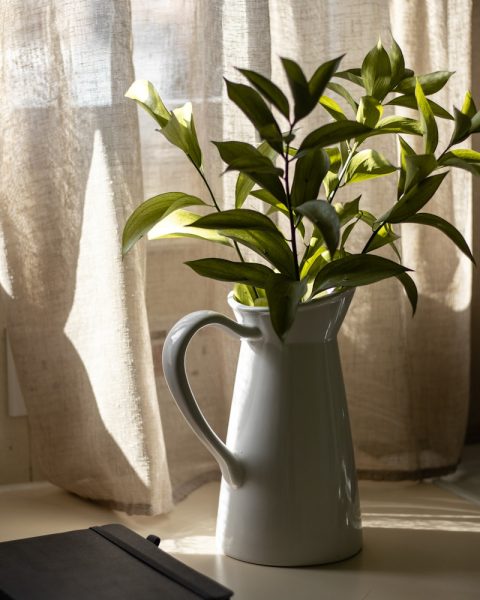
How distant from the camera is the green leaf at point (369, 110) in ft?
2.74

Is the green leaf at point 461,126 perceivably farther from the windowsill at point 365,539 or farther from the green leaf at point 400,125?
the windowsill at point 365,539

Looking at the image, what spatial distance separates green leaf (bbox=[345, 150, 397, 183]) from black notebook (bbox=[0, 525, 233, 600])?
0.39 m

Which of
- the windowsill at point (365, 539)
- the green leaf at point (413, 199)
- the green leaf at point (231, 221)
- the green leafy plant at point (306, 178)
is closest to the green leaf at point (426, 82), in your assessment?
the green leafy plant at point (306, 178)

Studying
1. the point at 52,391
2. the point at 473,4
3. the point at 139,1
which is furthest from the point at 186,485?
the point at 473,4

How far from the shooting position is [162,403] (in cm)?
112

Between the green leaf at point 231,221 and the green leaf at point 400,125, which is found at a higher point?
the green leaf at point 400,125

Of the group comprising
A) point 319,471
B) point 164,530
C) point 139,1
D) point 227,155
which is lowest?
point 164,530

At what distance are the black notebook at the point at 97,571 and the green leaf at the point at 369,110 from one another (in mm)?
424

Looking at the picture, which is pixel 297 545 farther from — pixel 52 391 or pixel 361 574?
pixel 52 391

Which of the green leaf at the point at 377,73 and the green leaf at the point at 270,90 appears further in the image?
the green leaf at the point at 377,73

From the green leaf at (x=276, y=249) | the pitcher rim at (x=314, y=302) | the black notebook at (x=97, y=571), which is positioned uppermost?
the green leaf at (x=276, y=249)

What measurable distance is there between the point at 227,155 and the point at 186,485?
0.51m

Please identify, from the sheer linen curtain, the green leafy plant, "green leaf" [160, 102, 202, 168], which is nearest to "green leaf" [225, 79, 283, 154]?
the green leafy plant

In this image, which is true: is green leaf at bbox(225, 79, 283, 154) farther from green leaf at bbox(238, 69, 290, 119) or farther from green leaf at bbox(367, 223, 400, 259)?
green leaf at bbox(367, 223, 400, 259)
